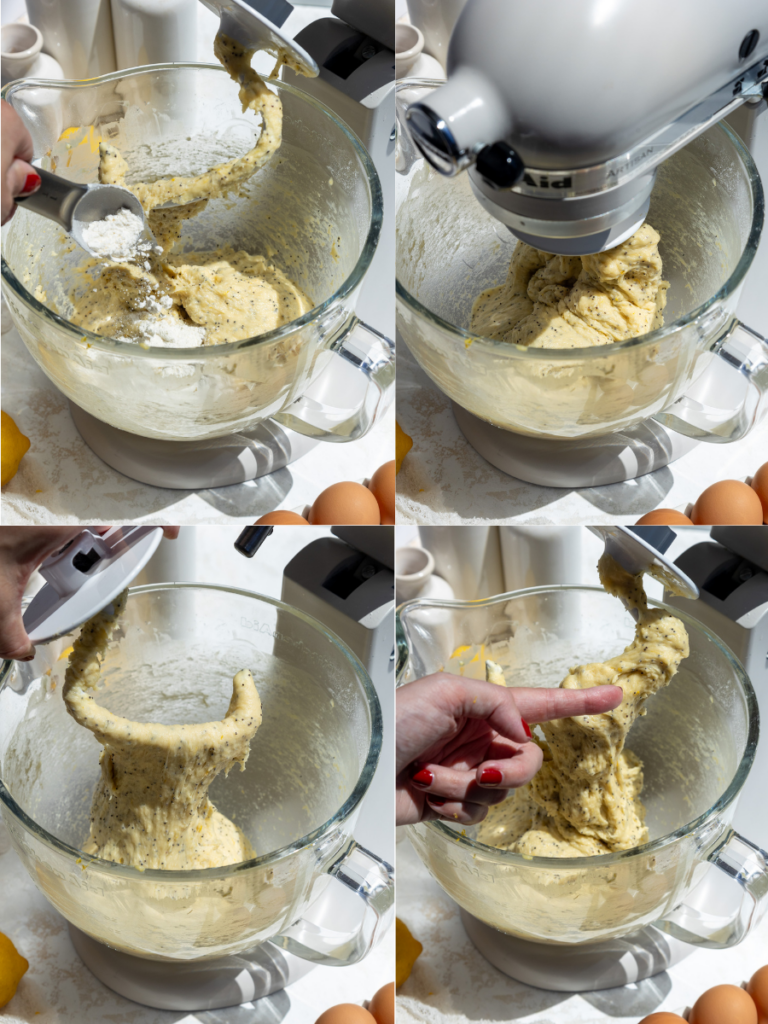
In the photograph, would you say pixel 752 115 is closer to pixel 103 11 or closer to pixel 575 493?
pixel 575 493

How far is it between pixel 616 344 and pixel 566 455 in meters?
0.17

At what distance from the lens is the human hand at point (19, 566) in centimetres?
66

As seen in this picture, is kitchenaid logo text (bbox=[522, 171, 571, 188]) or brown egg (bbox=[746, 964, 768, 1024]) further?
brown egg (bbox=[746, 964, 768, 1024])

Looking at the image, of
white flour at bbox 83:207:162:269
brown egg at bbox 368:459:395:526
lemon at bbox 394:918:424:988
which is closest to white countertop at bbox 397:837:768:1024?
lemon at bbox 394:918:424:988

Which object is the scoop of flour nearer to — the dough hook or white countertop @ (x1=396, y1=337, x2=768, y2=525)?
white countertop @ (x1=396, y1=337, x2=768, y2=525)

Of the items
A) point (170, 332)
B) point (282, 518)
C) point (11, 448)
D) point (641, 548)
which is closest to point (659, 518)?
point (641, 548)

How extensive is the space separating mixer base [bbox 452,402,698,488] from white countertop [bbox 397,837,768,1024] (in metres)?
0.33

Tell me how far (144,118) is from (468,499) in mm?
385

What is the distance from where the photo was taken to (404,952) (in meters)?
0.71

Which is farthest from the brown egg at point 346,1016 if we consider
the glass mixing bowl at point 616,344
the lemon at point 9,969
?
the glass mixing bowl at point 616,344

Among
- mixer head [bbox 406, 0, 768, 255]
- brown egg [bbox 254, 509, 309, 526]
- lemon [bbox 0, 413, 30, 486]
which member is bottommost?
Answer: brown egg [bbox 254, 509, 309, 526]

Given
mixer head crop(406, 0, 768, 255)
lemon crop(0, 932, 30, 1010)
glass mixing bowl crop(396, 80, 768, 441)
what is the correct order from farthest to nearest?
lemon crop(0, 932, 30, 1010), glass mixing bowl crop(396, 80, 768, 441), mixer head crop(406, 0, 768, 255)

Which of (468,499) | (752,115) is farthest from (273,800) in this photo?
(752,115)

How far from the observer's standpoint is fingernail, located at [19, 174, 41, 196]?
592 millimetres
